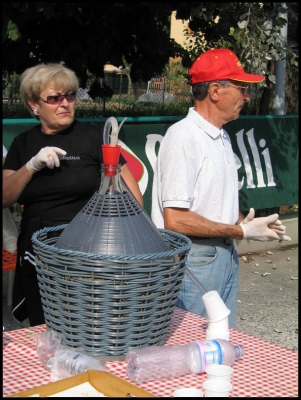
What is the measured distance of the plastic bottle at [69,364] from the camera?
6.43ft

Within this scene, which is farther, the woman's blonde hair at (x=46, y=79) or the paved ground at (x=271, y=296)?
the paved ground at (x=271, y=296)

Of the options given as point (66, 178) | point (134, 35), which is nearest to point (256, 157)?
point (134, 35)

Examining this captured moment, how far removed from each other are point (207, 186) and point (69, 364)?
1248 mm

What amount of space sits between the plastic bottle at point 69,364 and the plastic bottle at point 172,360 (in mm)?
107

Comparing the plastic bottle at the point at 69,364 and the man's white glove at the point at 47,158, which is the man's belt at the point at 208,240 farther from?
the plastic bottle at the point at 69,364

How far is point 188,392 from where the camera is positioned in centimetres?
179

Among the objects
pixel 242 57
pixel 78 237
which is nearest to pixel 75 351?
pixel 78 237

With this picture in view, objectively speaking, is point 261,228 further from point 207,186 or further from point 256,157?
point 256,157

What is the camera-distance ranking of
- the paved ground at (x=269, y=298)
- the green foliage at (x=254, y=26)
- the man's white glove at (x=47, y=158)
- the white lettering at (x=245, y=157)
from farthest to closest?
the white lettering at (x=245, y=157) → the green foliage at (x=254, y=26) → the paved ground at (x=269, y=298) → the man's white glove at (x=47, y=158)

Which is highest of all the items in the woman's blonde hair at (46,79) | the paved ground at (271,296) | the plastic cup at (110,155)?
the woman's blonde hair at (46,79)

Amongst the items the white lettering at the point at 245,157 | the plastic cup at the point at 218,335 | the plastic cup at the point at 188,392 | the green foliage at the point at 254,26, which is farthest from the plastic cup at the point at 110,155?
the white lettering at the point at 245,157

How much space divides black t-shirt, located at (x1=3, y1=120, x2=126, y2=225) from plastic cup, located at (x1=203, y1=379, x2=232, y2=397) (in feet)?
4.70

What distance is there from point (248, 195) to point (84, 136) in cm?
438

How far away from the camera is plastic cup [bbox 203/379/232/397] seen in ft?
5.90
